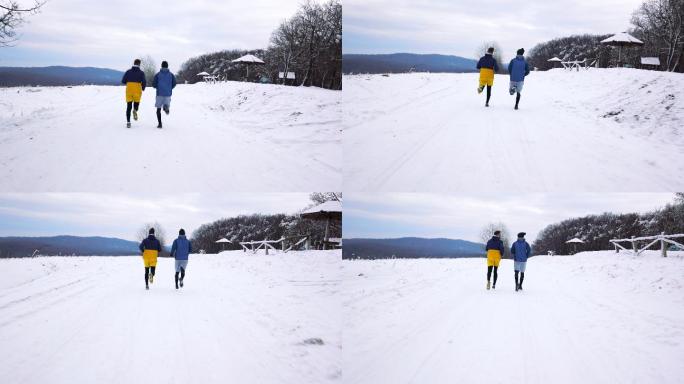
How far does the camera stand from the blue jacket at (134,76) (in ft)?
32.4

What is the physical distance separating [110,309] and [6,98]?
5967 mm

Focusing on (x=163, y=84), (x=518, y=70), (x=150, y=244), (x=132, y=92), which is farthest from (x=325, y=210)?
(x=518, y=70)

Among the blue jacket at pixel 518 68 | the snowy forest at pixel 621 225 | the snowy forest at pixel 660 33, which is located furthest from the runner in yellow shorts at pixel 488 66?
the snowy forest at pixel 621 225

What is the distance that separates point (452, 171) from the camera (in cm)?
748

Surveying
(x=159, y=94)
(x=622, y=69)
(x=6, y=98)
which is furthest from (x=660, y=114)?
(x=6, y=98)

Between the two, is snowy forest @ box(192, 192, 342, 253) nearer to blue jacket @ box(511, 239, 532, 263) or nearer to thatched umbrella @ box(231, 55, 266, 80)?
blue jacket @ box(511, 239, 532, 263)

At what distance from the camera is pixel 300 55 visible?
64.6 ft

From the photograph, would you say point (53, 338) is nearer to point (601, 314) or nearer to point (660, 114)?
point (601, 314)

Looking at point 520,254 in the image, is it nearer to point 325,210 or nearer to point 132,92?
point 325,210

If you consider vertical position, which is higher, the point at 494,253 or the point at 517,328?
the point at 494,253

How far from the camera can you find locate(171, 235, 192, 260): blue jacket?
10.2 m

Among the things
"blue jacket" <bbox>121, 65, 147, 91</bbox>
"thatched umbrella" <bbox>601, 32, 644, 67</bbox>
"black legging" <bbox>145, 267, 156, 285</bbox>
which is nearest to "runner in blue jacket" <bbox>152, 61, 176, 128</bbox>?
"blue jacket" <bbox>121, 65, 147, 91</bbox>

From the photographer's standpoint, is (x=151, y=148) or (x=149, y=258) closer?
(x=151, y=148)

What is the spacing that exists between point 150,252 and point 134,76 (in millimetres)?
3219
